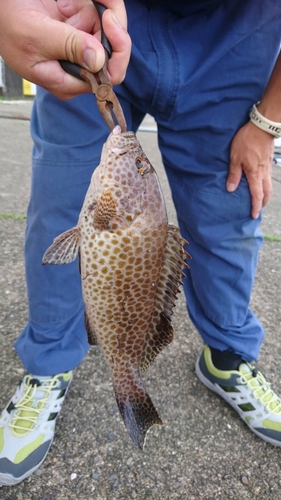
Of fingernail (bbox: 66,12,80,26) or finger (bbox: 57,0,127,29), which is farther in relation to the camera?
fingernail (bbox: 66,12,80,26)

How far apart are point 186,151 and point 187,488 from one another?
139 cm

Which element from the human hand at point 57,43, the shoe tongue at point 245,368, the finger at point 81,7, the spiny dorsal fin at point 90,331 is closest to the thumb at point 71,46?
the human hand at point 57,43

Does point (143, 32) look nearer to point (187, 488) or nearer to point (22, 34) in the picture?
point (22, 34)

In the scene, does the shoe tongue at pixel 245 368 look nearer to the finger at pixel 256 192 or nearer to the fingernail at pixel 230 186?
the finger at pixel 256 192

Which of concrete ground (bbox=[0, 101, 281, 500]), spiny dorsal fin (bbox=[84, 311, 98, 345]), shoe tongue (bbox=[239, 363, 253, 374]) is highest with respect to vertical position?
spiny dorsal fin (bbox=[84, 311, 98, 345])

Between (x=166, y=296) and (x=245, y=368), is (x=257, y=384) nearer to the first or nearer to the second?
(x=245, y=368)

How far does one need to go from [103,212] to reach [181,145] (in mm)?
785

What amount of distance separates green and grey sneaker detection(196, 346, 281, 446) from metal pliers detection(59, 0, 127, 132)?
55.8 inches

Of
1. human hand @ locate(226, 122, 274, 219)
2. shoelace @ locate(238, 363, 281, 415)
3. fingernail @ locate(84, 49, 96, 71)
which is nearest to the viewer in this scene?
fingernail @ locate(84, 49, 96, 71)

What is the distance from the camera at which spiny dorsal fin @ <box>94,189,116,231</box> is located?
3.76 feet

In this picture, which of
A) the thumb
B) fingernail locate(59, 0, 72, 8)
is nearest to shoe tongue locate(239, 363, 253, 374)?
the thumb

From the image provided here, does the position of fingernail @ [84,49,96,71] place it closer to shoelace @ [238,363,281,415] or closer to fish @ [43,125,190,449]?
fish @ [43,125,190,449]

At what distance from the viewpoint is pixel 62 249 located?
1.13 m

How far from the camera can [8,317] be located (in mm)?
2338
